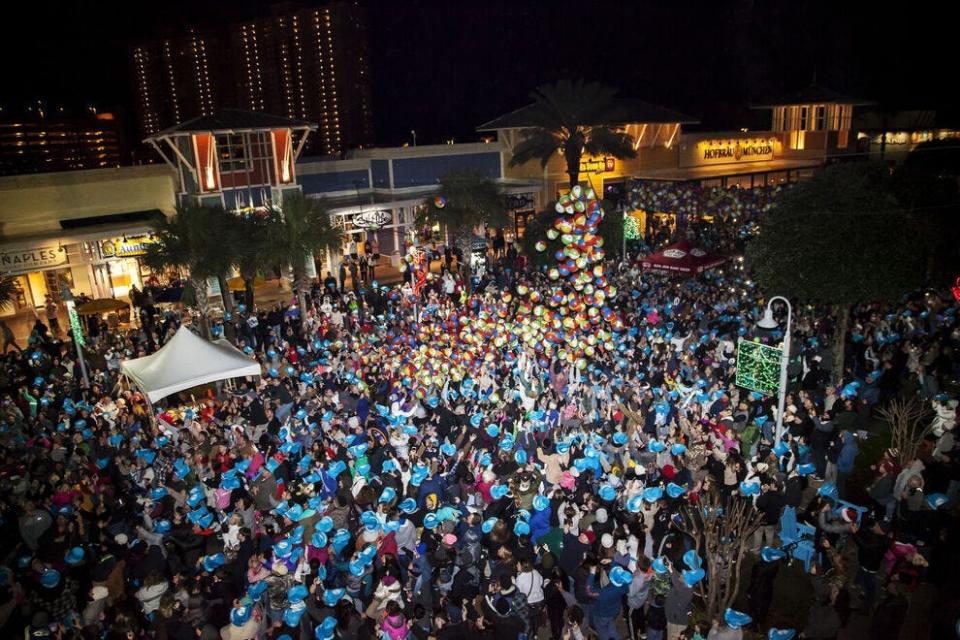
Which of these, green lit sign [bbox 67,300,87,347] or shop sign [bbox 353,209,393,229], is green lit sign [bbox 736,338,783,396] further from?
shop sign [bbox 353,209,393,229]

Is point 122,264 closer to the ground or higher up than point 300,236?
closer to the ground

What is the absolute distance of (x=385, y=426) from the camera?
11961 mm

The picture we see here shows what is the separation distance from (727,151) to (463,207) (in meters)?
19.4

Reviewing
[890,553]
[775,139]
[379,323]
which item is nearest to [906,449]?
[890,553]

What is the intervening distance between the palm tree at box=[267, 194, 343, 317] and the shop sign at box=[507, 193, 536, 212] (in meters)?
11.1

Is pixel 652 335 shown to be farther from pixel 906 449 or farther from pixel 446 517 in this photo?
pixel 446 517

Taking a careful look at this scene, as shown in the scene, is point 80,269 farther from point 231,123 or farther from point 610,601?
point 610,601

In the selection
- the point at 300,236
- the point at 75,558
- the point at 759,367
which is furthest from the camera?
the point at 300,236

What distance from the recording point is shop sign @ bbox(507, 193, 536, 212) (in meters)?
29.6

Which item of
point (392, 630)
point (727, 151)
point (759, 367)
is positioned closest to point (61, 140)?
point (727, 151)

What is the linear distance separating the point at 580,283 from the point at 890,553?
789cm

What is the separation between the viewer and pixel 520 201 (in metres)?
30.2

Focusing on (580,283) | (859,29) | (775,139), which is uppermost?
(859,29)

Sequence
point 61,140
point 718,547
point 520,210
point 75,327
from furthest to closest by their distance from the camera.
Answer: point 61,140 < point 520,210 < point 75,327 < point 718,547
